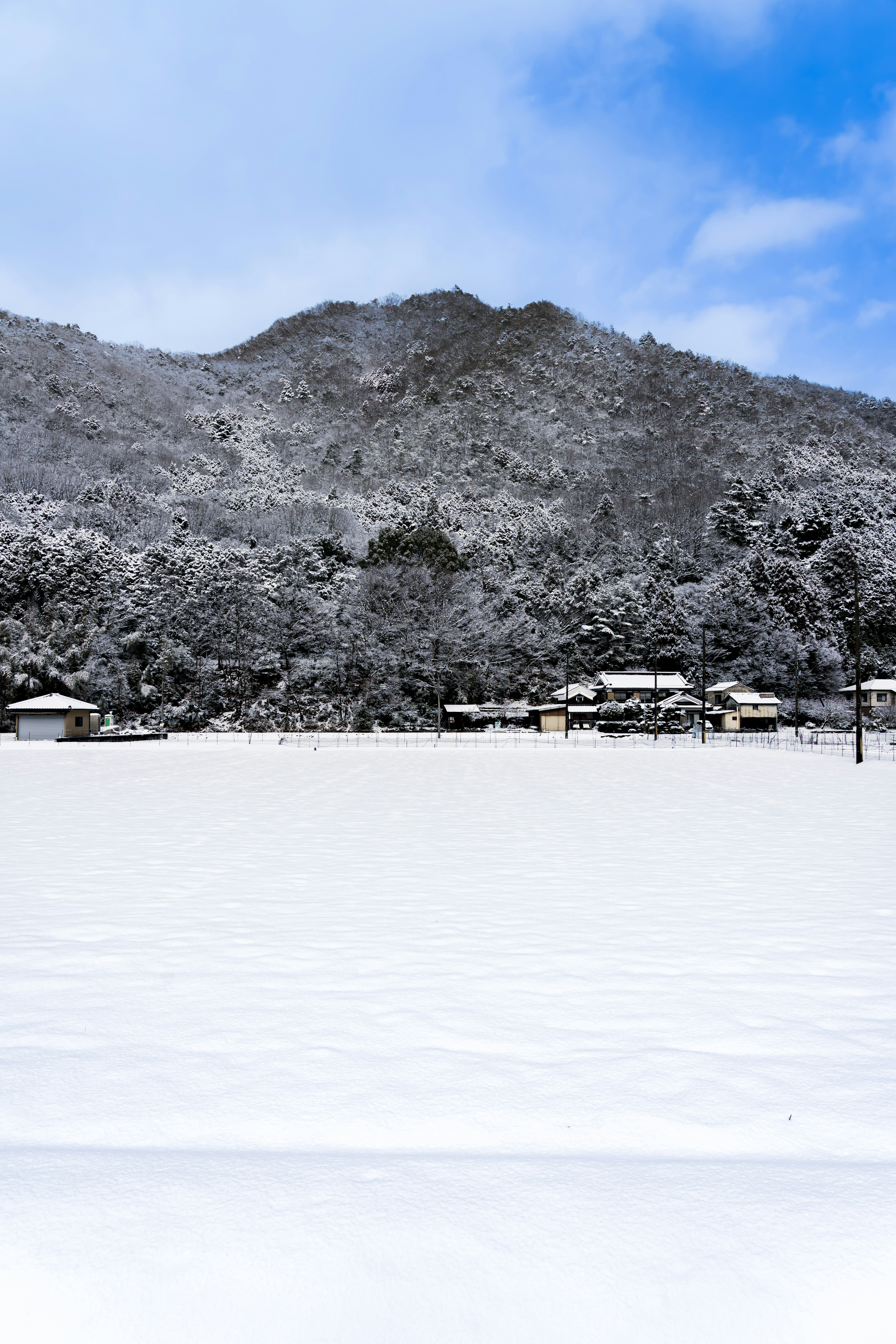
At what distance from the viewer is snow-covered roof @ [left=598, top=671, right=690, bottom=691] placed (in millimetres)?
68188

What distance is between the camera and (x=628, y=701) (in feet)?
218

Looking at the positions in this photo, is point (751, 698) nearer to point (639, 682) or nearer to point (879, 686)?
point (639, 682)

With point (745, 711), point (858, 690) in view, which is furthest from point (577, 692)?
point (858, 690)

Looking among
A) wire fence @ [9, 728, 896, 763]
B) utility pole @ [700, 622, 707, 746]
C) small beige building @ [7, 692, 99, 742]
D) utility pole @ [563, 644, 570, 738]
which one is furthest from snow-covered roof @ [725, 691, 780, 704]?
small beige building @ [7, 692, 99, 742]

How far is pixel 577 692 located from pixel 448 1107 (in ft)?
210

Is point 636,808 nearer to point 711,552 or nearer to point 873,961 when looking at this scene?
point 873,961

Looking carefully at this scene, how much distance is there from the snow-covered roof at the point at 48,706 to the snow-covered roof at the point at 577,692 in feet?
115

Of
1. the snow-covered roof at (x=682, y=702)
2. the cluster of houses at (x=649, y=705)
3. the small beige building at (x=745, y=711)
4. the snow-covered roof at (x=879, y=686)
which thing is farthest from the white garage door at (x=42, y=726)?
the snow-covered roof at (x=879, y=686)

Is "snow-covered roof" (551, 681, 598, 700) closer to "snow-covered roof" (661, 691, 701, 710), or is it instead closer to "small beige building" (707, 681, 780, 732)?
"snow-covered roof" (661, 691, 701, 710)

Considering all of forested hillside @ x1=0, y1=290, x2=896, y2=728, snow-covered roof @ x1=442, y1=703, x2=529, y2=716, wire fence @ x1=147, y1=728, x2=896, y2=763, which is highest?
forested hillside @ x1=0, y1=290, x2=896, y2=728

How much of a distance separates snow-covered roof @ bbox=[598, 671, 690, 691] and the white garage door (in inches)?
1613

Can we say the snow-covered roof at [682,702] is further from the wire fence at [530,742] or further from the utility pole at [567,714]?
the utility pole at [567,714]

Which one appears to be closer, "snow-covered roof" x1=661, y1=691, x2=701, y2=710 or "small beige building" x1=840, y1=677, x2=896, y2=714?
"snow-covered roof" x1=661, y1=691, x2=701, y2=710

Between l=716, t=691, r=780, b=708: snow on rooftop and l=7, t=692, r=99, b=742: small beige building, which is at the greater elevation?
l=716, t=691, r=780, b=708: snow on rooftop
